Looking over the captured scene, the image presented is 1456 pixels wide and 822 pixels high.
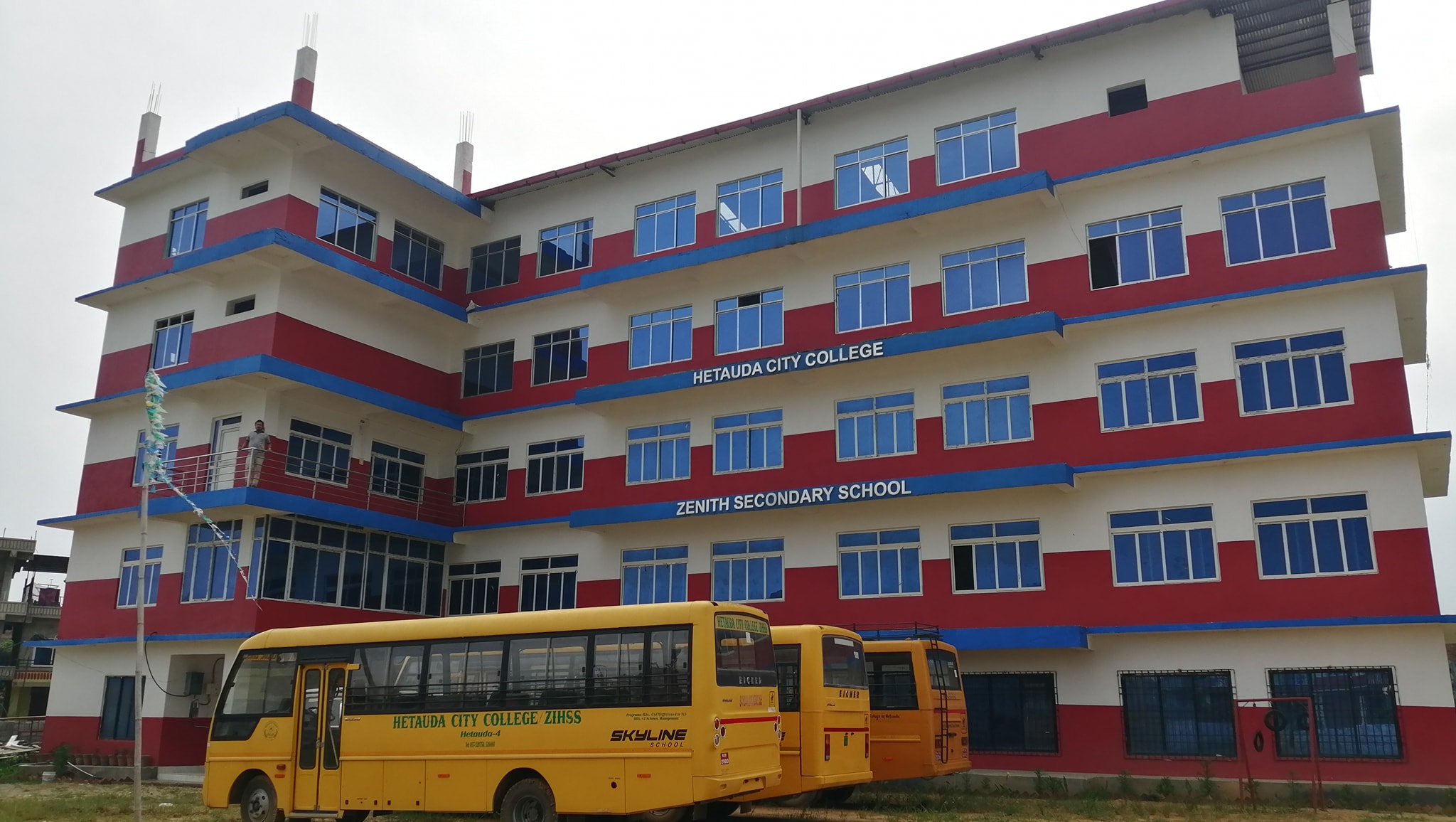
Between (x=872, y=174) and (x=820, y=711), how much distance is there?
1571 cm

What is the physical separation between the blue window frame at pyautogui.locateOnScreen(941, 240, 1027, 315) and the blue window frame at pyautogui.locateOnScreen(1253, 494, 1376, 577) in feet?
23.2

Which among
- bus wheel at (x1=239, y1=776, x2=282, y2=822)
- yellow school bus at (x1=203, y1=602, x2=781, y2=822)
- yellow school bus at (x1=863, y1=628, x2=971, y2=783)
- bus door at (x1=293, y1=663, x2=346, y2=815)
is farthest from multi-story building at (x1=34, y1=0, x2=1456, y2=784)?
bus door at (x1=293, y1=663, x2=346, y2=815)

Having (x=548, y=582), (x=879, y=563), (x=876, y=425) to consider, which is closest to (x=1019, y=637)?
(x=879, y=563)

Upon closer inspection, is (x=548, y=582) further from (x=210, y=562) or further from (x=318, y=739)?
(x=318, y=739)

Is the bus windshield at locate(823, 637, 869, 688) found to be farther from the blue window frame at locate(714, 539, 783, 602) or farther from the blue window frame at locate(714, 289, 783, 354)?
the blue window frame at locate(714, 289, 783, 354)

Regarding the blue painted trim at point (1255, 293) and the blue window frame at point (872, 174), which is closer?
the blue painted trim at point (1255, 293)

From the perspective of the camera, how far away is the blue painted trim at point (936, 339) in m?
23.4

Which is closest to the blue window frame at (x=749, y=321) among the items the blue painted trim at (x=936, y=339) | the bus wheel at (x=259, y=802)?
the blue painted trim at (x=936, y=339)

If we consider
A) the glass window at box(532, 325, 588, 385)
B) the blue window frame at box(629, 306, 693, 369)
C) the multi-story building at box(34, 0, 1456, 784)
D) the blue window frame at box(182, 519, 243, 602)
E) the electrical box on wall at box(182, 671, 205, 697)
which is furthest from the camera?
the glass window at box(532, 325, 588, 385)

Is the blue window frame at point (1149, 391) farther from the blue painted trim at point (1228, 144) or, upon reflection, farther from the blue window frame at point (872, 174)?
the blue window frame at point (872, 174)

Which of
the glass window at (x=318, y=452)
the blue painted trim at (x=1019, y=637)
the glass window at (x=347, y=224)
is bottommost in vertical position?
the blue painted trim at (x=1019, y=637)

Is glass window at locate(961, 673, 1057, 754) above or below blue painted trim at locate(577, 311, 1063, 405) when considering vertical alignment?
below

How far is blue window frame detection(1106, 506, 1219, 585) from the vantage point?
71.7ft

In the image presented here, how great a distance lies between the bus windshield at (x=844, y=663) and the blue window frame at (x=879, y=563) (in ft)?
23.8
